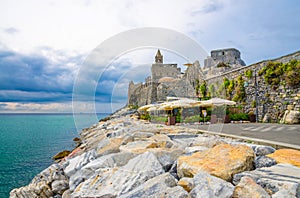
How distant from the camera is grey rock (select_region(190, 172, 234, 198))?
7.88ft

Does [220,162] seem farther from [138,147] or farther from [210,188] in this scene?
[138,147]

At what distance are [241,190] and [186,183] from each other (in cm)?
69

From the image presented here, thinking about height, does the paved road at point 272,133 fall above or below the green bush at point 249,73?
below

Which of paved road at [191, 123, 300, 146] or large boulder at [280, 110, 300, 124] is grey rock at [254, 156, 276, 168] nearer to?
paved road at [191, 123, 300, 146]

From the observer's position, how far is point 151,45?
6473 mm

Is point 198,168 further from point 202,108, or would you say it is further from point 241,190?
point 202,108

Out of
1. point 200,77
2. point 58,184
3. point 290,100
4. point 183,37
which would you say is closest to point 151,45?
point 183,37

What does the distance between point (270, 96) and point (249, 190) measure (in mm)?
12581

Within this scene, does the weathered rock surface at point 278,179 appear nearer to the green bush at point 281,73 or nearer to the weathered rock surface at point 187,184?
the weathered rock surface at point 187,184

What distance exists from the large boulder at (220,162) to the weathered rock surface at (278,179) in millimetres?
153

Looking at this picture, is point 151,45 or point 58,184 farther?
point 151,45

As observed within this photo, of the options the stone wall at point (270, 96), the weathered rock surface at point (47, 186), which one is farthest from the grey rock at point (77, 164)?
the stone wall at point (270, 96)

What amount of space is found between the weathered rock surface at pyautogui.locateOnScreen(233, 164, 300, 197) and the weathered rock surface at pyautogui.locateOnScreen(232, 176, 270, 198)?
140 millimetres

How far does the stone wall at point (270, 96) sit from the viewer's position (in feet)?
38.6
